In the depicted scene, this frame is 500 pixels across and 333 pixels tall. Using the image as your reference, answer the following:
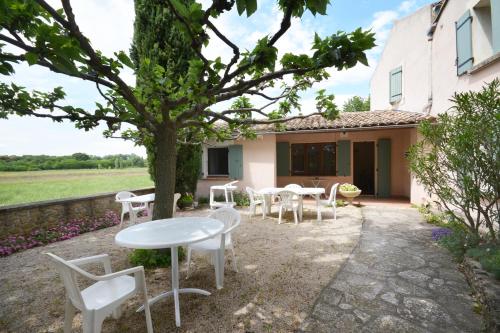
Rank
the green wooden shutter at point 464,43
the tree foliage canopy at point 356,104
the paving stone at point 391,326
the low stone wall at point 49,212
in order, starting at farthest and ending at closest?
the tree foliage canopy at point 356,104 → the green wooden shutter at point 464,43 → the low stone wall at point 49,212 → the paving stone at point 391,326

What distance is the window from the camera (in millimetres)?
10633

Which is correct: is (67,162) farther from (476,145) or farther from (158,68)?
(476,145)

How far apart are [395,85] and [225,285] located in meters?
10.8

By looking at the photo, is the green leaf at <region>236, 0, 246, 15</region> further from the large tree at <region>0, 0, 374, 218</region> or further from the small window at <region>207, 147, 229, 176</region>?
the small window at <region>207, 147, 229, 176</region>

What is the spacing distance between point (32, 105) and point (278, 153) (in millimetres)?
8527

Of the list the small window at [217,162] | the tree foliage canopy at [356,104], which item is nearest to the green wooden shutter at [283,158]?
the small window at [217,162]

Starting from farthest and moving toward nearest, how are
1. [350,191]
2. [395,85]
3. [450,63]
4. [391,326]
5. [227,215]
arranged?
[395,85], [350,191], [450,63], [227,215], [391,326]

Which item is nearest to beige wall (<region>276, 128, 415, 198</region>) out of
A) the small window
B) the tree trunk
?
the small window

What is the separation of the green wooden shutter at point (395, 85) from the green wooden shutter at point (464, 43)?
3982mm

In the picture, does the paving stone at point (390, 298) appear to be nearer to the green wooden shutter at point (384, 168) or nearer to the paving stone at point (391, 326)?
the paving stone at point (391, 326)

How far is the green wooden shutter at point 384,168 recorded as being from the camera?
377 inches

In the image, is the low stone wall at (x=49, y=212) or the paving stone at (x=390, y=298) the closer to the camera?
the paving stone at (x=390, y=298)

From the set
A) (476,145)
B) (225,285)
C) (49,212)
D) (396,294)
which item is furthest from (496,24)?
(49,212)

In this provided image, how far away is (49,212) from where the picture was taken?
5934 millimetres
